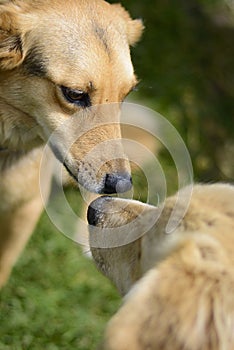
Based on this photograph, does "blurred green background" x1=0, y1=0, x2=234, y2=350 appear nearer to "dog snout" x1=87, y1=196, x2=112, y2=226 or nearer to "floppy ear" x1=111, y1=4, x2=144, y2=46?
"floppy ear" x1=111, y1=4, x2=144, y2=46

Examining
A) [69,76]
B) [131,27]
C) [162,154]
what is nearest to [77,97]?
[69,76]

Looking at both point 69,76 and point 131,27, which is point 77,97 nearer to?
point 69,76

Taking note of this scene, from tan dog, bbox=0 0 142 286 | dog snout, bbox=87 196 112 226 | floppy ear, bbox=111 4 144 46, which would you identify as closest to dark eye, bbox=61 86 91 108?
tan dog, bbox=0 0 142 286

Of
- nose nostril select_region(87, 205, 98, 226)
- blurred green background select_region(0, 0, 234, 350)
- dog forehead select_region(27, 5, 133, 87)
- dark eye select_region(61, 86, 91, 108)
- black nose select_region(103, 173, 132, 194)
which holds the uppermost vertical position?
dog forehead select_region(27, 5, 133, 87)

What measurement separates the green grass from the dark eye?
126 cm

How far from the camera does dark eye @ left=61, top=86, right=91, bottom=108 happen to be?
3.71 metres

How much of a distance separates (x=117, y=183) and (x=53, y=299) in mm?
1247

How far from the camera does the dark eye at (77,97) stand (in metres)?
3.71

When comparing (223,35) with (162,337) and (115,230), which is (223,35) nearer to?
(115,230)

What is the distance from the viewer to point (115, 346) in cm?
231

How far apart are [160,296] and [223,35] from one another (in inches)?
162

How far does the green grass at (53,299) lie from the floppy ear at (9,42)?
1327 mm

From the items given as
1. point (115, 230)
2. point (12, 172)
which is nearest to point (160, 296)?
point (115, 230)

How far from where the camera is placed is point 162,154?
18.4 ft
